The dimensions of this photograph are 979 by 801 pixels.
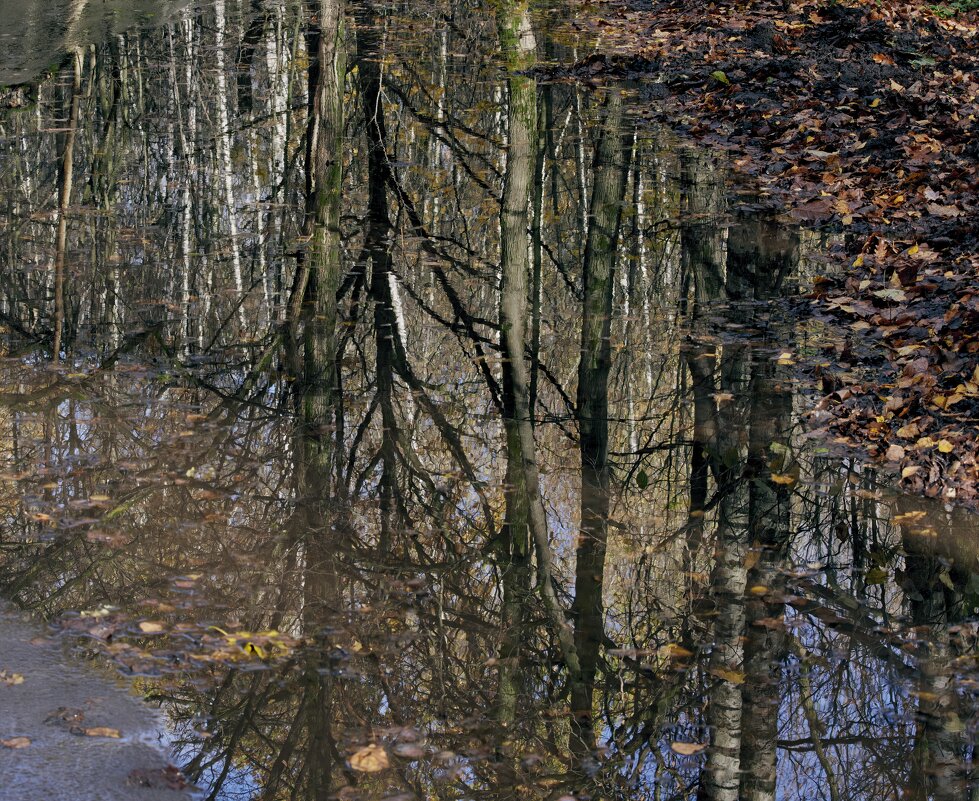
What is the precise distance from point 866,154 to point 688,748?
9737 millimetres

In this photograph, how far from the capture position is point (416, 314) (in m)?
8.87

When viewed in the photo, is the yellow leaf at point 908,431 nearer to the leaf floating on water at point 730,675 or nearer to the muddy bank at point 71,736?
the leaf floating on water at point 730,675

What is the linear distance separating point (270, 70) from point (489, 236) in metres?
8.85

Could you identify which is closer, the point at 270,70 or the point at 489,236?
the point at 489,236

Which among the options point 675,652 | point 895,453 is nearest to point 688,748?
point 675,652

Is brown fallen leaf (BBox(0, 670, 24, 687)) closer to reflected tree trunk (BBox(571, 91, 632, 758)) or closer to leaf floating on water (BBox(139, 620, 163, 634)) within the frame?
leaf floating on water (BBox(139, 620, 163, 634))

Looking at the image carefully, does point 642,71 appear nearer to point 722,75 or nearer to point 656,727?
point 722,75

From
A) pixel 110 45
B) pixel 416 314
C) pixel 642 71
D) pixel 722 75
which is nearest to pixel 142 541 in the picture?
pixel 416 314

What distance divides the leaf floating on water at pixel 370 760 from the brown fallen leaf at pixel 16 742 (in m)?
1.21

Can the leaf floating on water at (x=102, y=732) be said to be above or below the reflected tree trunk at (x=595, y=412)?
below

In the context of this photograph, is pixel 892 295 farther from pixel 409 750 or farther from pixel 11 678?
pixel 11 678

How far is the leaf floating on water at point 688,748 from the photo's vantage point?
4273 millimetres

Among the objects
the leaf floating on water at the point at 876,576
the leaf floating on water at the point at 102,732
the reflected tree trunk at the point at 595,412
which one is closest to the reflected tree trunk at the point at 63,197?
the reflected tree trunk at the point at 595,412

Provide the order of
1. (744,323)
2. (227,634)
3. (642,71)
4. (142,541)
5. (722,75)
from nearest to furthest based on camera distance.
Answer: (227,634) < (142,541) < (744,323) < (722,75) < (642,71)
